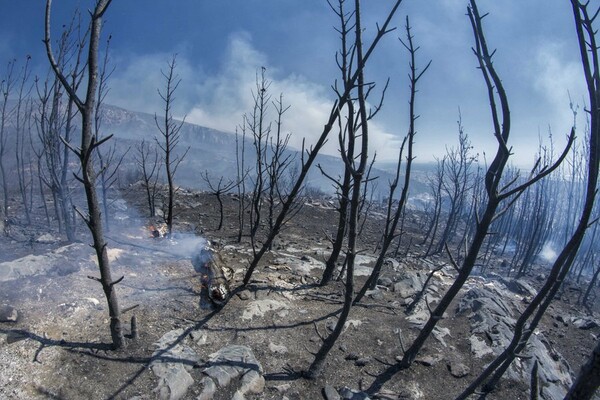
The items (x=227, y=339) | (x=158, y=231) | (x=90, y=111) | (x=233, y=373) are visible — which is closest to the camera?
(x=90, y=111)

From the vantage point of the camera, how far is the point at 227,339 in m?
3.83

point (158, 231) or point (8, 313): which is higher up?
point (8, 313)

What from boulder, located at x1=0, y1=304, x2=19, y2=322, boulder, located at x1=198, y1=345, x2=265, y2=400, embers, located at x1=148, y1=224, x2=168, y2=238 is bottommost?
embers, located at x1=148, y1=224, x2=168, y2=238

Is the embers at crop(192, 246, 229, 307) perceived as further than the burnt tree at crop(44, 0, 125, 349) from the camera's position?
Yes

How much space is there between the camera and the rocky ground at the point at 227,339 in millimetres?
2938

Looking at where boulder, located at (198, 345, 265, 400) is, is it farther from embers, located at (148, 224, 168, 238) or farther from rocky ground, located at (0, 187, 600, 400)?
embers, located at (148, 224, 168, 238)

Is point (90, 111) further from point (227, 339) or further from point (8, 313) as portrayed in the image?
point (227, 339)

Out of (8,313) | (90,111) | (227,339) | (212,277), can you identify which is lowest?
(227,339)

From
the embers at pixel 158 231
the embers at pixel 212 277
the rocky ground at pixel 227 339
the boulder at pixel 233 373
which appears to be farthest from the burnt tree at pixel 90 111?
the embers at pixel 158 231

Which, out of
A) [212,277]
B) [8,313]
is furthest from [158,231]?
[8,313]

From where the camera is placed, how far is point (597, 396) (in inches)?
182

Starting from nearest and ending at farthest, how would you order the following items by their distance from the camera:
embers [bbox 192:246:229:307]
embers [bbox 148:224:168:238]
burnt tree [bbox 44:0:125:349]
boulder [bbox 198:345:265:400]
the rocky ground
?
1. burnt tree [bbox 44:0:125:349]
2. the rocky ground
3. boulder [bbox 198:345:265:400]
4. embers [bbox 192:246:229:307]
5. embers [bbox 148:224:168:238]

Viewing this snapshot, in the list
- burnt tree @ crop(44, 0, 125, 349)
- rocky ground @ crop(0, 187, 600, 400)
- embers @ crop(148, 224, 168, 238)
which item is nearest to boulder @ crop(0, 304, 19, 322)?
rocky ground @ crop(0, 187, 600, 400)

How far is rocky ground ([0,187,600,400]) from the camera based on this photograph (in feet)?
9.64
